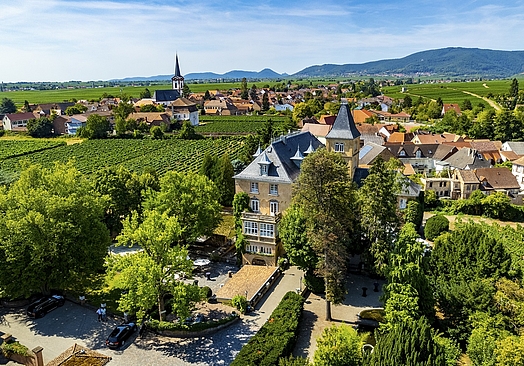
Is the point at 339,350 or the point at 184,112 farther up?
the point at 184,112

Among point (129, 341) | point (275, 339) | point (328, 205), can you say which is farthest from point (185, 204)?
point (275, 339)

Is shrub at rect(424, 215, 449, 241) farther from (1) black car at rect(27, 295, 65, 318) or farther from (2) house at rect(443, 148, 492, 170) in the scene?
(1) black car at rect(27, 295, 65, 318)

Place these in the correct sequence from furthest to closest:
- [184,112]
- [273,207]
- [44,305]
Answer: [184,112] < [273,207] < [44,305]

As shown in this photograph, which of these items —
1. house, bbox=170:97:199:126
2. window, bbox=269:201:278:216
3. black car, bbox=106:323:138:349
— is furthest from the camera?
house, bbox=170:97:199:126

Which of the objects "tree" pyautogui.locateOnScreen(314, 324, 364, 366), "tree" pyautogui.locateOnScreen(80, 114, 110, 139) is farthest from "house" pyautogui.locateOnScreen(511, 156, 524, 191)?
"tree" pyautogui.locateOnScreen(80, 114, 110, 139)

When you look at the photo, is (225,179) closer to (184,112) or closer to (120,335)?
(120,335)

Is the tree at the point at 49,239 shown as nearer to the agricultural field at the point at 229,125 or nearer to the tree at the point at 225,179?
the tree at the point at 225,179

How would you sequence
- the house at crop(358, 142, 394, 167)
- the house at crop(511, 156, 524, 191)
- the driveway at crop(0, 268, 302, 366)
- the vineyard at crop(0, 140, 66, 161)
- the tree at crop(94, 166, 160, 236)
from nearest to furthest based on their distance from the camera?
the driveway at crop(0, 268, 302, 366) → the tree at crop(94, 166, 160, 236) → the house at crop(511, 156, 524, 191) → the house at crop(358, 142, 394, 167) → the vineyard at crop(0, 140, 66, 161)
